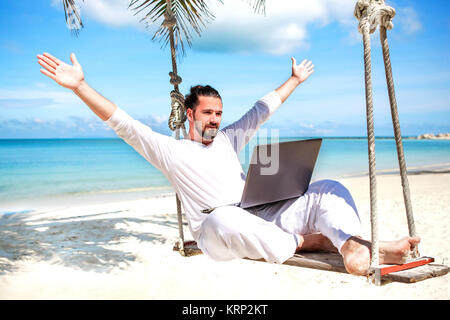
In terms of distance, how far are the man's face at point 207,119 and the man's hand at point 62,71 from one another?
0.80 metres

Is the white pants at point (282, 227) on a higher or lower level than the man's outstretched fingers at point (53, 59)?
lower

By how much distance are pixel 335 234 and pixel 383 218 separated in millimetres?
4395

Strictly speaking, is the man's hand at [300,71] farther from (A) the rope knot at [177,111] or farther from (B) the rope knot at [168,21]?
(B) the rope knot at [168,21]

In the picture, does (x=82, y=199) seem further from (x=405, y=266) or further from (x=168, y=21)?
(x=405, y=266)

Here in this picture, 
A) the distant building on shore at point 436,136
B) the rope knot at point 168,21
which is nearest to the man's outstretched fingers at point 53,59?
the rope knot at point 168,21

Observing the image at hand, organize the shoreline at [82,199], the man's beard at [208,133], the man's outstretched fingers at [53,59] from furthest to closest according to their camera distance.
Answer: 1. the shoreline at [82,199]
2. the man's beard at [208,133]
3. the man's outstretched fingers at [53,59]

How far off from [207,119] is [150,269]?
225 centimetres

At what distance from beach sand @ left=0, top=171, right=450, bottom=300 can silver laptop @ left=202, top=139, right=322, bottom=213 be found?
1.63 m

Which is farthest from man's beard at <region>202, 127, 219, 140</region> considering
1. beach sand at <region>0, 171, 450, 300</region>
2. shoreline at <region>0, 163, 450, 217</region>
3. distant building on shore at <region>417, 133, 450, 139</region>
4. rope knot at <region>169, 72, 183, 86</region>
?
distant building on shore at <region>417, 133, 450, 139</region>

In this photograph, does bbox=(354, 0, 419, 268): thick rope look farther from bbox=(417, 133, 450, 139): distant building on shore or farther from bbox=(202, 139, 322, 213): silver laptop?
bbox=(417, 133, 450, 139): distant building on shore

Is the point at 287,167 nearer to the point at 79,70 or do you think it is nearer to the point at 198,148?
the point at 198,148

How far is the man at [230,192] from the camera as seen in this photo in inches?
77.9

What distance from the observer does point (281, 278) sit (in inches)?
151
